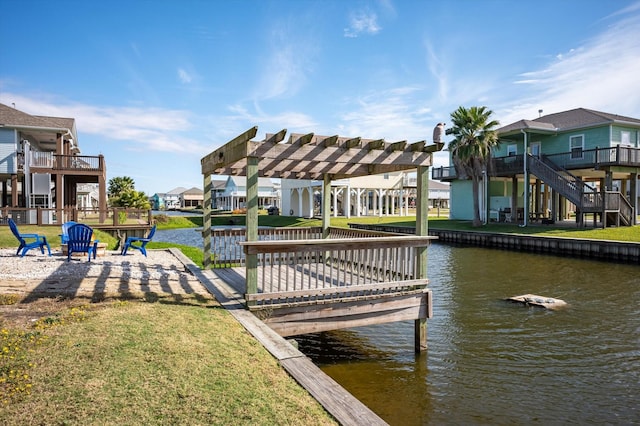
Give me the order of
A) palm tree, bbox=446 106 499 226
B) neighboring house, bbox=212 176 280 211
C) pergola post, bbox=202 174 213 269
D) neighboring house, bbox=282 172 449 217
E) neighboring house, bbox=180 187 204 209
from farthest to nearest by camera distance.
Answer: neighboring house, bbox=180 187 204 209
neighboring house, bbox=212 176 280 211
neighboring house, bbox=282 172 449 217
palm tree, bbox=446 106 499 226
pergola post, bbox=202 174 213 269

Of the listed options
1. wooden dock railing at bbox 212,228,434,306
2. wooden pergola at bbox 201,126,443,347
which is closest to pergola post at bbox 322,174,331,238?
wooden pergola at bbox 201,126,443,347

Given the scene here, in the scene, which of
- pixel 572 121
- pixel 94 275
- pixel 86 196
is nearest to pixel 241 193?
pixel 86 196

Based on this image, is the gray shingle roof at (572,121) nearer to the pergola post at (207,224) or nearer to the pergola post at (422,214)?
the pergola post at (422,214)

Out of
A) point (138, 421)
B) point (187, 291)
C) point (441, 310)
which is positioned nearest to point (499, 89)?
point (441, 310)

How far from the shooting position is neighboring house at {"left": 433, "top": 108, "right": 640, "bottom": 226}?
24.2 metres

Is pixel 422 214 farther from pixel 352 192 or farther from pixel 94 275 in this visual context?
pixel 352 192

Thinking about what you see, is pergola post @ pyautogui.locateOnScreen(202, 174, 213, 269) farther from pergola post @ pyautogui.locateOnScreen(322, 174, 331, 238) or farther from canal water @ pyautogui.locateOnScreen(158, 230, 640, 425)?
canal water @ pyautogui.locateOnScreen(158, 230, 640, 425)

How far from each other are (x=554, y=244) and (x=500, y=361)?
16.2 metres

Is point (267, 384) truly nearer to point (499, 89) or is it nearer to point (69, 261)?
point (69, 261)

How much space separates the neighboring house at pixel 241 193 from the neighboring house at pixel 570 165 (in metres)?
43.9

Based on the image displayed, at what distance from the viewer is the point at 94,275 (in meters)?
8.88

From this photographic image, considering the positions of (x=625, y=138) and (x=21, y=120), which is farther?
(x=625, y=138)

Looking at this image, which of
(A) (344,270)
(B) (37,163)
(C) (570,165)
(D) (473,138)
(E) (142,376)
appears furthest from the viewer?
(D) (473,138)

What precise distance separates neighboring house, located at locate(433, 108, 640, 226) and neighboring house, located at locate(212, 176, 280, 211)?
144 ft
